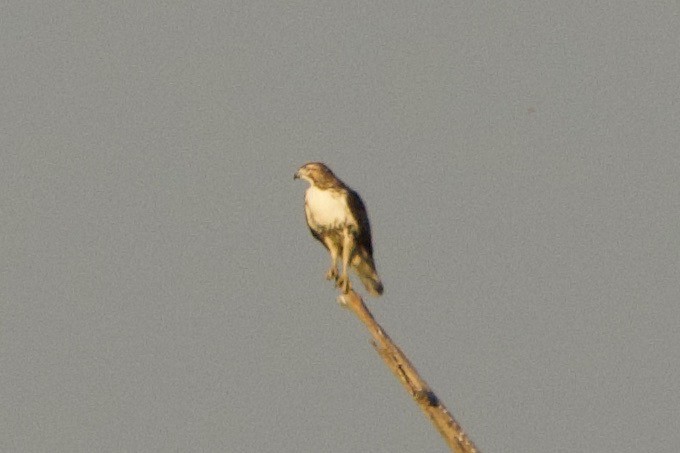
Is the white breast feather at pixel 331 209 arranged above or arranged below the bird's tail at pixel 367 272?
above

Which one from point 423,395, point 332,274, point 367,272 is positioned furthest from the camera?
point 367,272

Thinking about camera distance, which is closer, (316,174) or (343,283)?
(343,283)

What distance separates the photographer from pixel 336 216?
1730cm

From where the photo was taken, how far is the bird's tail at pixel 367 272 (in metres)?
17.7

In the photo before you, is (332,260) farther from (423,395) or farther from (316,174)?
(423,395)

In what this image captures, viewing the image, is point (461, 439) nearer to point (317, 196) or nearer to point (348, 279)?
point (348, 279)

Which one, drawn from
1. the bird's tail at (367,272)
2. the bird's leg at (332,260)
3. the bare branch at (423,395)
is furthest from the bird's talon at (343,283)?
the bare branch at (423,395)

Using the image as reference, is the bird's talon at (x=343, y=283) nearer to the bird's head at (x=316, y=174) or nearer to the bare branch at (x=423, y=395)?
the bird's head at (x=316, y=174)

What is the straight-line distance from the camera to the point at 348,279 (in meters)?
16.4

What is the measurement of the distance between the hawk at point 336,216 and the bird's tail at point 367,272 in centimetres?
1

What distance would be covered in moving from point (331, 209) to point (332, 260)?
0.64m

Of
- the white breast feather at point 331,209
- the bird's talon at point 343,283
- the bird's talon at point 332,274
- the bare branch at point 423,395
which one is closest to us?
the bare branch at point 423,395

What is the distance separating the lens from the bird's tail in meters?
17.7

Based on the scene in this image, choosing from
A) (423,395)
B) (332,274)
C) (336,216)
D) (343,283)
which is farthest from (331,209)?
(423,395)
